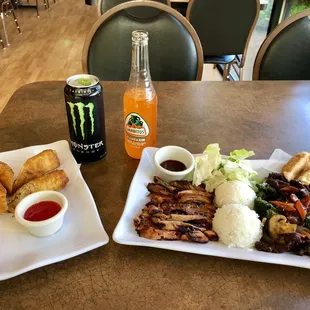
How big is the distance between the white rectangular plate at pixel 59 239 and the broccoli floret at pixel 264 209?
0.34 meters

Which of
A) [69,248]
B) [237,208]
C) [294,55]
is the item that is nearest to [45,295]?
[69,248]

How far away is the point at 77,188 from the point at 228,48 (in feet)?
6.54

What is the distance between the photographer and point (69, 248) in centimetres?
73

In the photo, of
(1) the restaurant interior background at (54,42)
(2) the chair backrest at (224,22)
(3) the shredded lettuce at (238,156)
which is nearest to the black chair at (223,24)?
(2) the chair backrest at (224,22)

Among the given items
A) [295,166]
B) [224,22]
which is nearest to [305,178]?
[295,166]

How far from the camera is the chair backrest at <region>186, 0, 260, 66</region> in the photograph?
2363 millimetres

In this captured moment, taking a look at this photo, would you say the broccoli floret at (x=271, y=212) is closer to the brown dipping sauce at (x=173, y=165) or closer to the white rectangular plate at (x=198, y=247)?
the white rectangular plate at (x=198, y=247)

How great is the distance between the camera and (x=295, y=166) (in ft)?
3.08

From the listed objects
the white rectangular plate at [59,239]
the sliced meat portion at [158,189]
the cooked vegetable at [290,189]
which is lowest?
the white rectangular plate at [59,239]

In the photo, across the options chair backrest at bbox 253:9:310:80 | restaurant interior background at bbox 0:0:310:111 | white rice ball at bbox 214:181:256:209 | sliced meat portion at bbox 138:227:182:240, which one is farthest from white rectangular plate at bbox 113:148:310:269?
restaurant interior background at bbox 0:0:310:111

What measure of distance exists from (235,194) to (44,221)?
416 mm

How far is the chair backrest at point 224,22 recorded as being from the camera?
2363mm

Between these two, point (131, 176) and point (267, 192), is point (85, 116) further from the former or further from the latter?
point (267, 192)

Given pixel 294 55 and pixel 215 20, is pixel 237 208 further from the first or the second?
pixel 215 20
